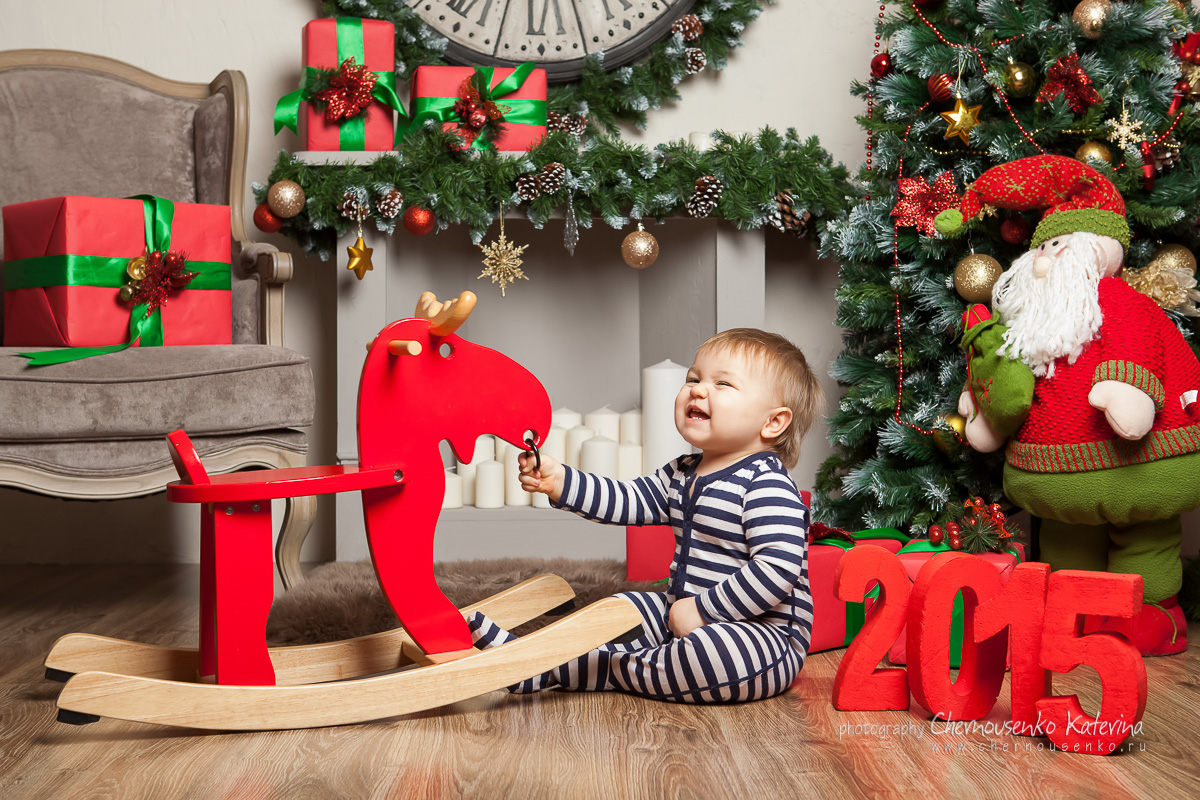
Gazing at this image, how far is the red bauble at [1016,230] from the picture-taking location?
5.33 feet

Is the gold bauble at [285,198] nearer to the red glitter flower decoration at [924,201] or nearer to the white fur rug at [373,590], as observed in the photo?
the white fur rug at [373,590]

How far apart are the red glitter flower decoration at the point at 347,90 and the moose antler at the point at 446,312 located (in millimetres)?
921

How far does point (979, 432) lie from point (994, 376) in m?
0.12

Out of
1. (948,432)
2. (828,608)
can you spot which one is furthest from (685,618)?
(948,432)

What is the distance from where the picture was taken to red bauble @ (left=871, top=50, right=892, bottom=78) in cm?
178

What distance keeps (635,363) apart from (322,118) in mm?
928

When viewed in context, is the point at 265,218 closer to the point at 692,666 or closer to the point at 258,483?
the point at 258,483

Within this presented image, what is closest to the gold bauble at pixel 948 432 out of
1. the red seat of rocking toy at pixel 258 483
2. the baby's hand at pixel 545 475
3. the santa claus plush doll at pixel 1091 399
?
the santa claus plush doll at pixel 1091 399

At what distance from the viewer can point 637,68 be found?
7.14 feet

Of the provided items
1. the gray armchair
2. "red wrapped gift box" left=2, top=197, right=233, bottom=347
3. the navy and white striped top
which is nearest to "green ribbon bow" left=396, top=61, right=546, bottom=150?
the gray armchair

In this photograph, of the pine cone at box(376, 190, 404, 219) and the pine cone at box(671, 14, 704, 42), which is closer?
the pine cone at box(376, 190, 404, 219)

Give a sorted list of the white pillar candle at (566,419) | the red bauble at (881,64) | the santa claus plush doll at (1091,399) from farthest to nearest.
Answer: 1. the white pillar candle at (566,419)
2. the red bauble at (881,64)
3. the santa claus plush doll at (1091,399)

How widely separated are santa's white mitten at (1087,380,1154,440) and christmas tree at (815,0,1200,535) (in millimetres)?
329

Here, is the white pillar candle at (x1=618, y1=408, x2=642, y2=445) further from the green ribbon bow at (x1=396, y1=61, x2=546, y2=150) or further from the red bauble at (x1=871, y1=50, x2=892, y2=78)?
the red bauble at (x1=871, y1=50, x2=892, y2=78)
